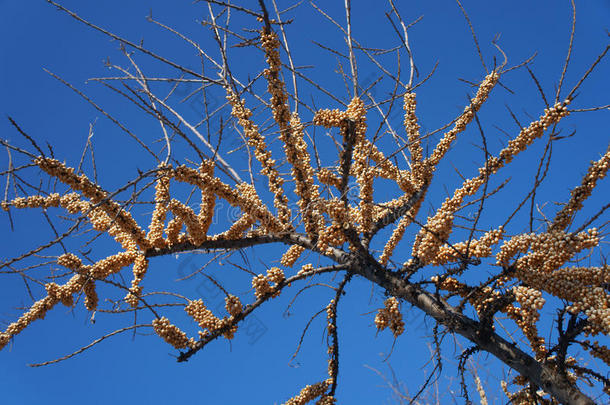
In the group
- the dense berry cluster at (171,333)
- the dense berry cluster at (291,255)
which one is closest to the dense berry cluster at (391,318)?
the dense berry cluster at (291,255)

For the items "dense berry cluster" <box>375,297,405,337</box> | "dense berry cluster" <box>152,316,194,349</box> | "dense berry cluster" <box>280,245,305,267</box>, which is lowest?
"dense berry cluster" <box>375,297,405,337</box>

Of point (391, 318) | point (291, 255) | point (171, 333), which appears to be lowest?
point (391, 318)

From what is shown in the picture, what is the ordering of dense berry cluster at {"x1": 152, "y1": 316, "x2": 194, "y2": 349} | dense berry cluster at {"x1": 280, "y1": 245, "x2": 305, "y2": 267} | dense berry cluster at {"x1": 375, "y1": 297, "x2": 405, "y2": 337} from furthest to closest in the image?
dense berry cluster at {"x1": 280, "y1": 245, "x2": 305, "y2": 267} < dense berry cluster at {"x1": 375, "y1": 297, "x2": 405, "y2": 337} < dense berry cluster at {"x1": 152, "y1": 316, "x2": 194, "y2": 349}

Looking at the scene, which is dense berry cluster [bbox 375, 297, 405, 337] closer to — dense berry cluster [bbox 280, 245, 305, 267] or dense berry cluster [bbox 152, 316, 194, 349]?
dense berry cluster [bbox 280, 245, 305, 267]

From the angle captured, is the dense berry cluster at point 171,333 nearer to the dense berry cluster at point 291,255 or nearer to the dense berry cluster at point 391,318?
the dense berry cluster at point 291,255

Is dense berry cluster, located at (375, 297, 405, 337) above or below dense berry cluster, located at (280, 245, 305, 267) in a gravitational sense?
below

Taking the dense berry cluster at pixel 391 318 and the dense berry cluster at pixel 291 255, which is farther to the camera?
Answer: the dense berry cluster at pixel 291 255

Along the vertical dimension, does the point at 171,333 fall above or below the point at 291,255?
below

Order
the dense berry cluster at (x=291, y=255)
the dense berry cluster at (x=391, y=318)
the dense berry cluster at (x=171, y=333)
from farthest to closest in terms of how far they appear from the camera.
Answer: the dense berry cluster at (x=291, y=255) → the dense berry cluster at (x=391, y=318) → the dense berry cluster at (x=171, y=333)

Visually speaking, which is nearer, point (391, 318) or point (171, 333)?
point (171, 333)

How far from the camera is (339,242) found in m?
3.99

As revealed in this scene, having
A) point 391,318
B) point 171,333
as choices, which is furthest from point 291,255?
point 171,333

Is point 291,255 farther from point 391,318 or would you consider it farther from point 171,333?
point 171,333

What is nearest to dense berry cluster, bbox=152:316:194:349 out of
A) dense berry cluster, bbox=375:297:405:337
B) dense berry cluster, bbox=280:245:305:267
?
dense berry cluster, bbox=280:245:305:267
